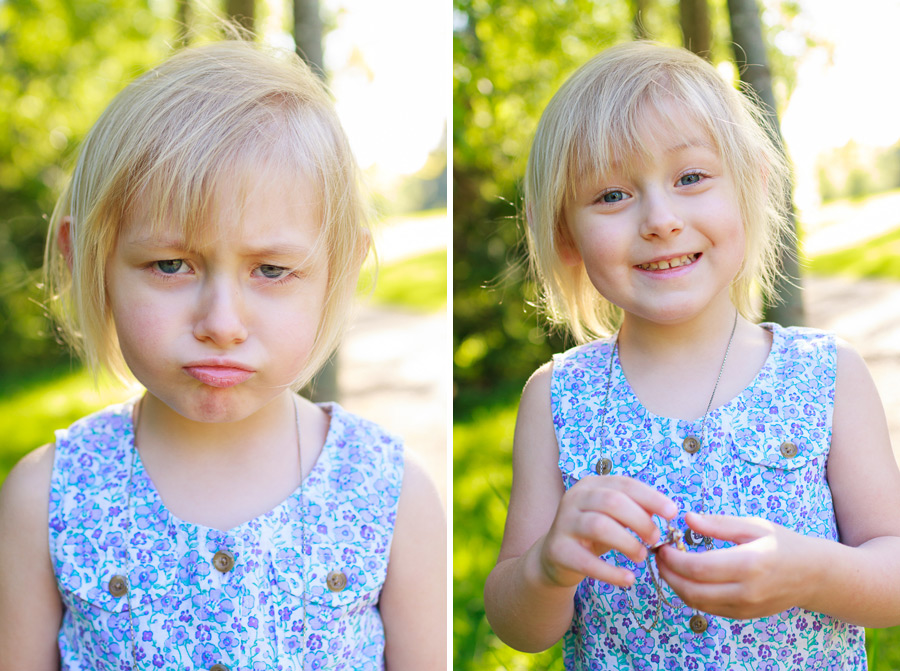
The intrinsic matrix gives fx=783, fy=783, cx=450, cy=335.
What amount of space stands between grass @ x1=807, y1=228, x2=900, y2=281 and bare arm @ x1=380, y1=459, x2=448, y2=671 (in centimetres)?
613

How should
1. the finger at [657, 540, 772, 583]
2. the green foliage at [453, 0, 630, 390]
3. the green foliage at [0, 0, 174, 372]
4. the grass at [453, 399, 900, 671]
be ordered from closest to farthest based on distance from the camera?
1. the finger at [657, 540, 772, 583]
2. the grass at [453, 399, 900, 671]
3. the green foliage at [453, 0, 630, 390]
4. the green foliage at [0, 0, 174, 372]

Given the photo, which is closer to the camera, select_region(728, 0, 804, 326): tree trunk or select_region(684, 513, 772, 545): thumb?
select_region(684, 513, 772, 545): thumb

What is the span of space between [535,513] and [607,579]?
0.48m

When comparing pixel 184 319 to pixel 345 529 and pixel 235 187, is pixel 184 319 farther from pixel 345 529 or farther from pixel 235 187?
pixel 345 529

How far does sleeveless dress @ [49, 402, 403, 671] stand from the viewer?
5.57ft

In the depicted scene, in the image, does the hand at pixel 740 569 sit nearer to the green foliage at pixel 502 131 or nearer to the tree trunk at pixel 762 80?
the tree trunk at pixel 762 80

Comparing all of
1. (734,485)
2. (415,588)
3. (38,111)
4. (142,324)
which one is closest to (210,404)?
(142,324)

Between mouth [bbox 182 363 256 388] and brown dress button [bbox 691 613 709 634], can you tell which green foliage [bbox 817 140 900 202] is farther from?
mouth [bbox 182 363 256 388]

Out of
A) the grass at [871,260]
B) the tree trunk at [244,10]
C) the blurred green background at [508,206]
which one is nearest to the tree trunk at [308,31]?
the tree trunk at [244,10]

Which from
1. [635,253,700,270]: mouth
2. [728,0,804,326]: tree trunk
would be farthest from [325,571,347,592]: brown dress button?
[728,0,804,326]: tree trunk

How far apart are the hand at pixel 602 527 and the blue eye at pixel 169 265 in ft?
3.00

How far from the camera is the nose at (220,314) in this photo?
1.55m

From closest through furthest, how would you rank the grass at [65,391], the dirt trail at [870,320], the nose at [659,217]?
1. the nose at [659,217]
2. the dirt trail at [870,320]
3. the grass at [65,391]

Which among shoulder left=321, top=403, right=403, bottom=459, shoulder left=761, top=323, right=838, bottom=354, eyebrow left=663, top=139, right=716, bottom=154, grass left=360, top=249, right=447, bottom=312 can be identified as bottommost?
grass left=360, top=249, right=447, bottom=312
